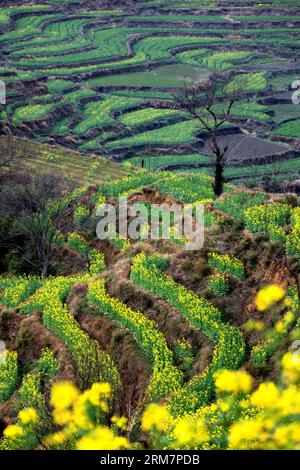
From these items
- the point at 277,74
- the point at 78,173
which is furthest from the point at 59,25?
the point at 78,173

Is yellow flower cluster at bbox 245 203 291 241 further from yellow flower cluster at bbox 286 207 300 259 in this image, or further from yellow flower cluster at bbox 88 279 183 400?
yellow flower cluster at bbox 88 279 183 400

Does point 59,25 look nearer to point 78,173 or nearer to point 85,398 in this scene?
point 78,173

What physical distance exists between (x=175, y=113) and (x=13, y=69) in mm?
22911

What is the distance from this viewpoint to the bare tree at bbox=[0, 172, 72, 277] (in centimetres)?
2734

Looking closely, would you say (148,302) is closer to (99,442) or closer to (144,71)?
(99,442)

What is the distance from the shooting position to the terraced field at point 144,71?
72.0m

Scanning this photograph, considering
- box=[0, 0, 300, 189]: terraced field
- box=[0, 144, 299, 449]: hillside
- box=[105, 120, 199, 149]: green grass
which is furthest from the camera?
box=[0, 0, 300, 189]: terraced field

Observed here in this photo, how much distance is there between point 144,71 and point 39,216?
75512mm

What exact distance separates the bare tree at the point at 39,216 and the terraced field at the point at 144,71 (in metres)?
20.3

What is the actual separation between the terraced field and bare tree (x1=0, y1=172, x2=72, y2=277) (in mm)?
20253

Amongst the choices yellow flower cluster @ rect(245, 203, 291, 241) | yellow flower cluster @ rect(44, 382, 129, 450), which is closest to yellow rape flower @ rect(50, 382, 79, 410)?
yellow flower cluster @ rect(44, 382, 129, 450)

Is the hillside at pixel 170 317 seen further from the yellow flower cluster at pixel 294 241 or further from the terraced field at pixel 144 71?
the terraced field at pixel 144 71

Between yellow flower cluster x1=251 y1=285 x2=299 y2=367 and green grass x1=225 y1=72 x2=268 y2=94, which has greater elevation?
green grass x1=225 y1=72 x2=268 y2=94

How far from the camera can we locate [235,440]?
7.29 meters
